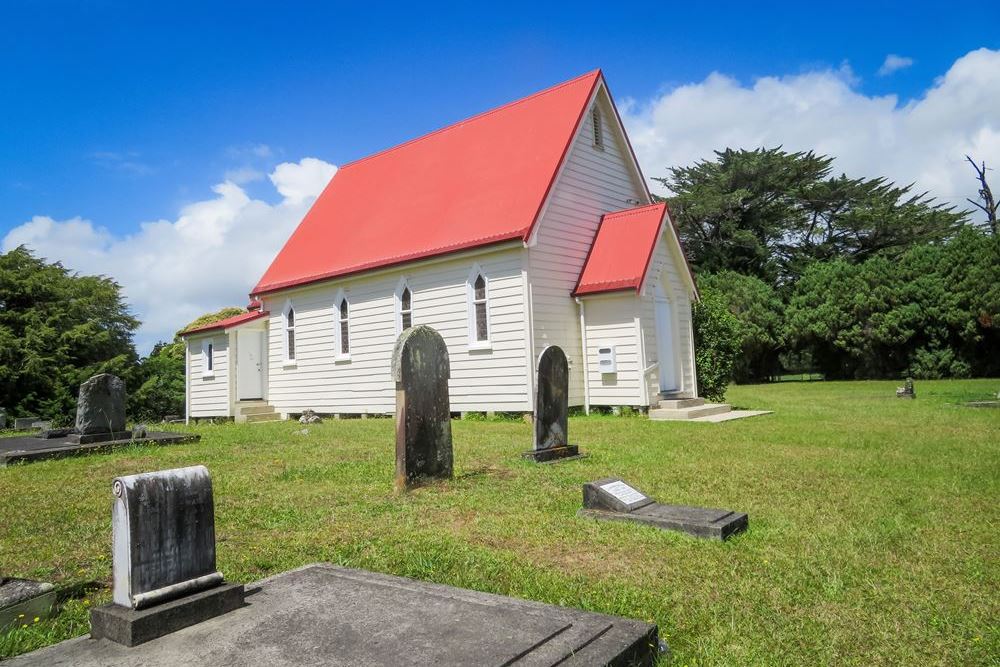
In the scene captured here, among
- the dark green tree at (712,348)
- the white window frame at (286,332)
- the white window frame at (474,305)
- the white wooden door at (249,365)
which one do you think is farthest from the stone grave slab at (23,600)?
the white wooden door at (249,365)

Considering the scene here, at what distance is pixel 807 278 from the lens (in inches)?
1575

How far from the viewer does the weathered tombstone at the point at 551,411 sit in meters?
10.3

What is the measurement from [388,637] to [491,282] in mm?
15410

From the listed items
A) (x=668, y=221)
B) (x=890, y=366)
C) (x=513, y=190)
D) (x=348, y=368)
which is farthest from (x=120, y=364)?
(x=890, y=366)

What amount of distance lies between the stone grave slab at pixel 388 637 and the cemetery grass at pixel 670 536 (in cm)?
55

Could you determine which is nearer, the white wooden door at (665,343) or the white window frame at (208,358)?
the white wooden door at (665,343)

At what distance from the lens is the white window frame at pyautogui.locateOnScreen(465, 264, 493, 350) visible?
18.7 meters

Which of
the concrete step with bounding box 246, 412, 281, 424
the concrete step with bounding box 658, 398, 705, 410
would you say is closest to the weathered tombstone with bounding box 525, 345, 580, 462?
the concrete step with bounding box 658, 398, 705, 410

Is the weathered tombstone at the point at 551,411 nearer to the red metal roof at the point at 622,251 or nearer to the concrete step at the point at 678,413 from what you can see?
the concrete step at the point at 678,413

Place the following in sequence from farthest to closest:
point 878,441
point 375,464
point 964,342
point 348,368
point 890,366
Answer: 1. point 890,366
2. point 964,342
3. point 348,368
4. point 878,441
5. point 375,464

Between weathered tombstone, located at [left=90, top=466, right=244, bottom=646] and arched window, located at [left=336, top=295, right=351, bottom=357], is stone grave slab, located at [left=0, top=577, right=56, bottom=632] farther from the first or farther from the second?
arched window, located at [left=336, top=295, right=351, bottom=357]

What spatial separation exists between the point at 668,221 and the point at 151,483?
17158mm

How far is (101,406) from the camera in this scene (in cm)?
1417

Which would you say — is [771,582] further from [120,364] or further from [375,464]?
A: [120,364]
